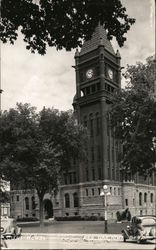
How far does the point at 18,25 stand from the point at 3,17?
14.6 inches

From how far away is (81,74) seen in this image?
279 ft

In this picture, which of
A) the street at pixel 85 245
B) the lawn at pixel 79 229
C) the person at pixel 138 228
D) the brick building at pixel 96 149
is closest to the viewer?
the street at pixel 85 245

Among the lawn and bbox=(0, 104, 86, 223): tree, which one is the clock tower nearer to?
bbox=(0, 104, 86, 223): tree

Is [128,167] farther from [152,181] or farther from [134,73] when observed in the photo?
[152,181]

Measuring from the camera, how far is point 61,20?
10.1 metres

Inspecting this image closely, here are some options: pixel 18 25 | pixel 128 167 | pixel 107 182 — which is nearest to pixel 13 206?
pixel 107 182

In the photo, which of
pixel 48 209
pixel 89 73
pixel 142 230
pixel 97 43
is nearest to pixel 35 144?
pixel 142 230

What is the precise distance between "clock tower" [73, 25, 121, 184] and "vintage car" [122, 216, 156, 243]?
54.3m

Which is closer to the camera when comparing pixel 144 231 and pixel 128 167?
pixel 144 231

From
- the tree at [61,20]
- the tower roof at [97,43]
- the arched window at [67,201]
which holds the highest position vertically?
the tower roof at [97,43]

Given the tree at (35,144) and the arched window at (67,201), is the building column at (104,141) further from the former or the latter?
the tree at (35,144)

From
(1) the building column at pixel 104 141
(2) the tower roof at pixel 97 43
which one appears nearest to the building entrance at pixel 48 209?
(1) the building column at pixel 104 141

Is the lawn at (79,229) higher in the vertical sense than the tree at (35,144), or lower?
lower

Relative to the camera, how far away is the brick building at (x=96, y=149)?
3093 inches
